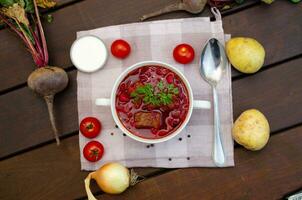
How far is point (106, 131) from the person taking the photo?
1.14m

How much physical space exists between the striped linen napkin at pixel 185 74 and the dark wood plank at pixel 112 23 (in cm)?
3

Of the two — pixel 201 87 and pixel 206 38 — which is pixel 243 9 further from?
pixel 201 87

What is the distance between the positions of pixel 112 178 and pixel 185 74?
1.12 ft

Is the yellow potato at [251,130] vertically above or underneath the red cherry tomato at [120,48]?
underneath

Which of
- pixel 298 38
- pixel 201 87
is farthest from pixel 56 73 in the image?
pixel 298 38

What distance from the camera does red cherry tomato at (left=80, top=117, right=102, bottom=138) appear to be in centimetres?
111

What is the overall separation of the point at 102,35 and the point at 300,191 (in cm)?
69

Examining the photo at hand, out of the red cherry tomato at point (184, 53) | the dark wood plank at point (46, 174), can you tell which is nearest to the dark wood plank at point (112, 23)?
the red cherry tomato at point (184, 53)

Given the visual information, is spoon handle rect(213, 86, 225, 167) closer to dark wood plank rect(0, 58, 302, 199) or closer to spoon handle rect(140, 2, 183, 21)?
dark wood plank rect(0, 58, 302, 199)

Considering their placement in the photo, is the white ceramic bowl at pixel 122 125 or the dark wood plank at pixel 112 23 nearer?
the white ceramic bowl at pixel 122 125

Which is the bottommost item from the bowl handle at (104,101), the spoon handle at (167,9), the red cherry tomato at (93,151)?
the red cherry tomato at (93,151)

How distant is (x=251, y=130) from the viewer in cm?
106

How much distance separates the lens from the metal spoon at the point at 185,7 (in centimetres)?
111

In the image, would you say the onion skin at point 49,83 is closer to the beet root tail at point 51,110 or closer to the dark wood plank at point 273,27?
the beet root tail at point 51,110
